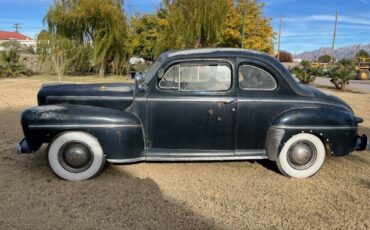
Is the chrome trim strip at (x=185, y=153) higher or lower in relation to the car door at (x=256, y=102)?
lower

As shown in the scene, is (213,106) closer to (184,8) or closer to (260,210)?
(260,210)

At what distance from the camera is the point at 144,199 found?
13.8 feet

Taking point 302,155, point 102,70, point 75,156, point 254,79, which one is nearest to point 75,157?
point 75,156

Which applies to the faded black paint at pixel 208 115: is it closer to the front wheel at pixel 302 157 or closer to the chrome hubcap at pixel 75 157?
the front wheel at pixel 302 157

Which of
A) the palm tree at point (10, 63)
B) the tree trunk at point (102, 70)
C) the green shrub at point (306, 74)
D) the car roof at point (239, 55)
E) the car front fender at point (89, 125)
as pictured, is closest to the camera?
the car front fender at point (89, 125)

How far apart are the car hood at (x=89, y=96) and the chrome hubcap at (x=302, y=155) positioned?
2.23 metres

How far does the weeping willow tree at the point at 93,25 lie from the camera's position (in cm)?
2502

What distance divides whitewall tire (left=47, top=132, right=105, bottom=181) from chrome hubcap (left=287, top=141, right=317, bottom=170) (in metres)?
2.46

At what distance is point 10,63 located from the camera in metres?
23.2

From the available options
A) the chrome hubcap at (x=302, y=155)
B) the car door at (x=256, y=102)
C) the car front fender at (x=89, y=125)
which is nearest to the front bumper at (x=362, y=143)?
the chrome hubcap at (x=302, y=155)

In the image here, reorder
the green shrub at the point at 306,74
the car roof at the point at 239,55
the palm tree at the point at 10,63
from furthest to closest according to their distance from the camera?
the palm tree at the point at 10,63 < the green shrub at the point at 306,74 < the car roof at the point at 239,55

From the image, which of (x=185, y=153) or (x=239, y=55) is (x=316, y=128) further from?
(x=185, y=153)

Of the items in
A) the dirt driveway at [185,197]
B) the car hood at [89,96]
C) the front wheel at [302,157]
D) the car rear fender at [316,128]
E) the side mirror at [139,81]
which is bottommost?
the dirt driveway at [185,197]

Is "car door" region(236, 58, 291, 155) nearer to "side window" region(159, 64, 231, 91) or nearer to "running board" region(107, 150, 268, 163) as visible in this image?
"running board" region(107, 150, 268, 163)
